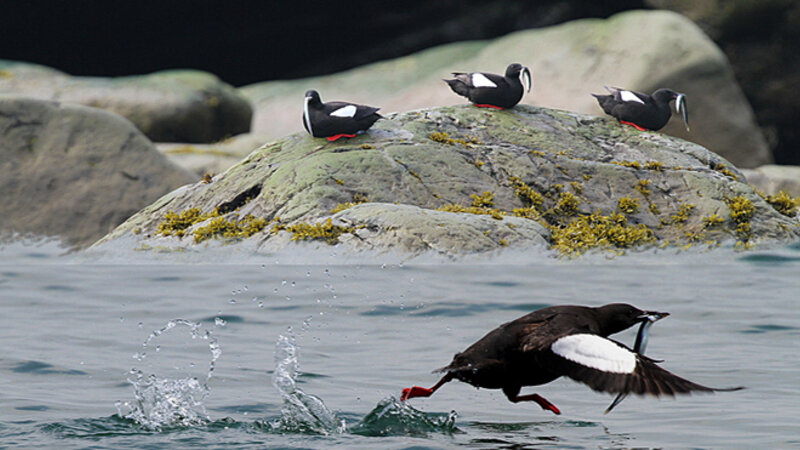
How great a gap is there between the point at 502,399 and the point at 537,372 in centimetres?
80

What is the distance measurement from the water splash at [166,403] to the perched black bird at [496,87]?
19.6 feet

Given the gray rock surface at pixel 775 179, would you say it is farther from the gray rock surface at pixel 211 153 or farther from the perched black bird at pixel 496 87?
the gray rock surface at pixel 211 153

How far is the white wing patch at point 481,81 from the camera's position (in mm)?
10531


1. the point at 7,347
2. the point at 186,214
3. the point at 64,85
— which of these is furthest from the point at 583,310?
the point at 64,85

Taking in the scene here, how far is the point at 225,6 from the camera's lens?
898 inches

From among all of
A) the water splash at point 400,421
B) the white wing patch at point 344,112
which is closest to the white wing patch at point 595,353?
the water splash at point 400,421

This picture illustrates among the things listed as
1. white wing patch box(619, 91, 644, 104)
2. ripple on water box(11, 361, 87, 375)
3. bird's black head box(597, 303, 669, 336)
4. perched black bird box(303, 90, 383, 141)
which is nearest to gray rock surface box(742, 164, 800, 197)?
white wing patch box(619, 91, 644, 104)

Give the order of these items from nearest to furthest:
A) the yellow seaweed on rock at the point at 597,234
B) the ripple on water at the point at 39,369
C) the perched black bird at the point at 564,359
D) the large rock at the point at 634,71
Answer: the perched black bird at the point at 564,359 < the ripple on water at the point at 39,369 < the yellow seaweed on rock at the point at 597,234 < the large rock at the point at 634,71

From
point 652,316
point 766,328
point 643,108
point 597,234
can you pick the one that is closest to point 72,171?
point 597,234

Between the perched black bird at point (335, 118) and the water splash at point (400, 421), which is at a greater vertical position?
the perched black bird at point (335, 118)

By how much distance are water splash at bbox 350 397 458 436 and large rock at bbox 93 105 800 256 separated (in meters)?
3.24

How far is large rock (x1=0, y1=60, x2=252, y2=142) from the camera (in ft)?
57.4

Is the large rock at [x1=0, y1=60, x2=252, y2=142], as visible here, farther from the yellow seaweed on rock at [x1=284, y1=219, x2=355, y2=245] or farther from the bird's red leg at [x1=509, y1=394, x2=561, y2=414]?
the bird's red leg at [x1=509, y1=394, x2=561, y2=414]

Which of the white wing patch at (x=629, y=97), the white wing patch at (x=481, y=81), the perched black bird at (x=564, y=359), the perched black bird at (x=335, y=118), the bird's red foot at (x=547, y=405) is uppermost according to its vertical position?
the white wing patch at (x=481, y=81)
